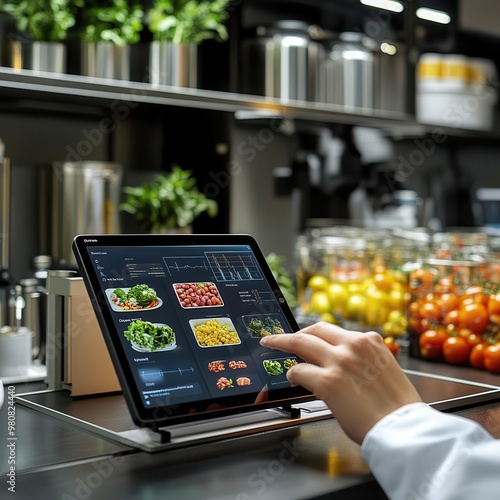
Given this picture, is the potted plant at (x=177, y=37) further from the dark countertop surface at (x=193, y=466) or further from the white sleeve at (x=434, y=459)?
the white sleeve at (x=434, y=459)

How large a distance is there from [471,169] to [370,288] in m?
1.26

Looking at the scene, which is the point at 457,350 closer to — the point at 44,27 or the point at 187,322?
the point at 187,322

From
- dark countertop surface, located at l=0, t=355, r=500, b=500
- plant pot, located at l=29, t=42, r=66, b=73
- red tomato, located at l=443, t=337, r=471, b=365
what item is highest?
plant pot, located at l=29, t=42, r=66, b=73

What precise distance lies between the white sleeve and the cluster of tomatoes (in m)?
0.67

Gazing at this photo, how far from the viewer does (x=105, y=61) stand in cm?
167

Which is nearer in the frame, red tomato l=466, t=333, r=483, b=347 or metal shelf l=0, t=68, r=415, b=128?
red tomato l=466, t=333, r=483, b=347

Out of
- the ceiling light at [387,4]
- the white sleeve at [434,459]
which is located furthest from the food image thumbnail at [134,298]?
the ceiling light at [387,4]

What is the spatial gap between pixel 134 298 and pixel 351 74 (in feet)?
4.42

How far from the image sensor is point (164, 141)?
6.88ft

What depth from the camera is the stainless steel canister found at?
6.91 feet

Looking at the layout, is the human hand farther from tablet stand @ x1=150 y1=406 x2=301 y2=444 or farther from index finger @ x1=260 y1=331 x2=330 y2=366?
tablet stand @ x1=150 y1=406 x2=301 y2=444

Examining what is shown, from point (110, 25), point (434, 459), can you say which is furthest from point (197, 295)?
point (110, 25)

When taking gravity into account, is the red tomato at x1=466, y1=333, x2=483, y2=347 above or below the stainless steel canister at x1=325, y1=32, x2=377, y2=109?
below

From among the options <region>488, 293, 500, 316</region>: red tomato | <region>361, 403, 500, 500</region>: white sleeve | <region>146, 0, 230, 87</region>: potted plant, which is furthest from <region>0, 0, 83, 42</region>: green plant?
<region>361, 403, 500, 500</region>: white sleeve
